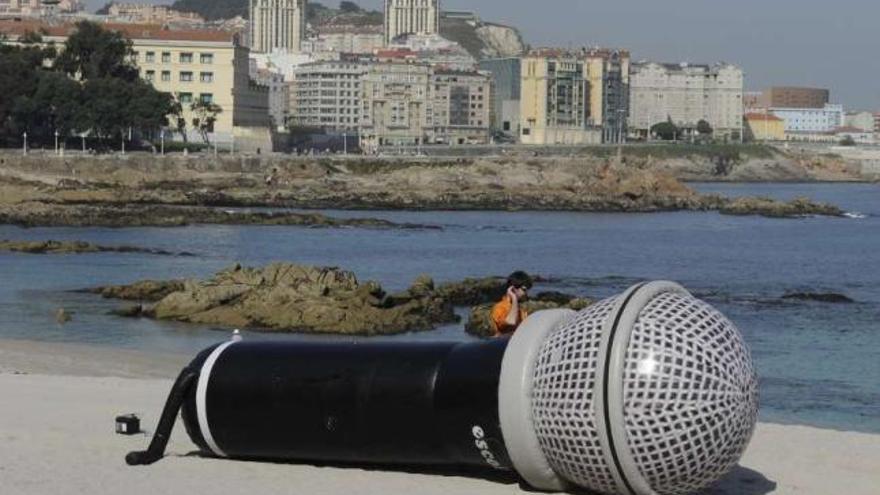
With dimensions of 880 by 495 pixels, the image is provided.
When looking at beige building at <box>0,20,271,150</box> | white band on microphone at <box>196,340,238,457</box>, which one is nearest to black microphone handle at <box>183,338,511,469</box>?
white band on microphone at <box>196,340,238,457</box>

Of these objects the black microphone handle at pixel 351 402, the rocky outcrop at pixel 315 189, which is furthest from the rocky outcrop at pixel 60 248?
the black microphone handle at pixel 351 402

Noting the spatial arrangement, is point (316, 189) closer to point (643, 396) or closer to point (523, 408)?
point (523, 408)

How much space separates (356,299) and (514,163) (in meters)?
83.5

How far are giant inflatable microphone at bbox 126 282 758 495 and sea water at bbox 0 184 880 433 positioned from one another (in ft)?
24.3

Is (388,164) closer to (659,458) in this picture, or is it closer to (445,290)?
(445,290)

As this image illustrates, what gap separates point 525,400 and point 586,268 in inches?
1504

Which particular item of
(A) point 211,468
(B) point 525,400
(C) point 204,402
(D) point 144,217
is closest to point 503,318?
(C) point 204,402

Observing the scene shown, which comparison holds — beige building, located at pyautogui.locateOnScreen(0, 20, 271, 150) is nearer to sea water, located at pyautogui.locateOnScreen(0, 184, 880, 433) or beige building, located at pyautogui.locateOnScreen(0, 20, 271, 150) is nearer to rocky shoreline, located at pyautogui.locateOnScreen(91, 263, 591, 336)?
sea water, located at pyautogui.locateOnScreen(0, 184, 880, 433)

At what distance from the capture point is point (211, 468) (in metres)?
10.1

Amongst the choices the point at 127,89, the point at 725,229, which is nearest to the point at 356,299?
the point at 725,229

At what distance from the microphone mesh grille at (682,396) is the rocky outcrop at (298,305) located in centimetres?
1670

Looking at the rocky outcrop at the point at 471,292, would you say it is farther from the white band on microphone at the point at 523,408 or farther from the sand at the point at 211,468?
the white band on microphone at the point at 523,408

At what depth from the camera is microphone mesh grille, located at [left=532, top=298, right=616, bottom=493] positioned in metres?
8.80

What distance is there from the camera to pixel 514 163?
110 metres
